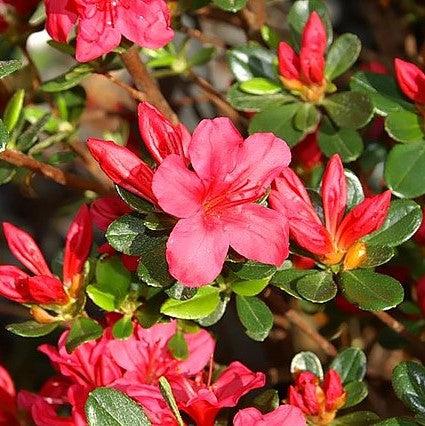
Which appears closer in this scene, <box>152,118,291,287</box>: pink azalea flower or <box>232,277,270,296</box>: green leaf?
<box>152,118,291,287</box>: pink azalea flower

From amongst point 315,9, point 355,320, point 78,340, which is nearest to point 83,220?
point 78,340

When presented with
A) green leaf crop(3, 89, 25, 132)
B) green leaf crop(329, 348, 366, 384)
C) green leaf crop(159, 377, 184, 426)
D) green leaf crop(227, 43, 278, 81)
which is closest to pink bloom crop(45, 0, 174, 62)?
green leaf crop(3, 89, 25, 132)

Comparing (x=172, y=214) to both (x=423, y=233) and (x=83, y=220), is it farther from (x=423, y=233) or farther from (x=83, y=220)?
(x=423, y=233)

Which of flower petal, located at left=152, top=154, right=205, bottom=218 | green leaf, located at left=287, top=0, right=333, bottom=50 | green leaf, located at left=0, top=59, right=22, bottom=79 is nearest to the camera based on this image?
flower petal, located at left=152, top=154, right=205, bottom=218

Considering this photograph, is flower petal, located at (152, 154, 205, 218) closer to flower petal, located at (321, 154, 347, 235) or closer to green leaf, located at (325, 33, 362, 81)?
flower petal, located at (321, 154, 347, 235)

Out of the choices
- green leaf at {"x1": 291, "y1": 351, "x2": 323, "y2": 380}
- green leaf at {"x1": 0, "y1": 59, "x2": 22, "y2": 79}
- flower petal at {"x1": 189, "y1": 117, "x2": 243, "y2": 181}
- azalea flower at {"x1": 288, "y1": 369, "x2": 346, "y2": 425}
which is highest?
green leaf at {"x1": 0, "y1": 59, "x2": 22, "y2": 79}

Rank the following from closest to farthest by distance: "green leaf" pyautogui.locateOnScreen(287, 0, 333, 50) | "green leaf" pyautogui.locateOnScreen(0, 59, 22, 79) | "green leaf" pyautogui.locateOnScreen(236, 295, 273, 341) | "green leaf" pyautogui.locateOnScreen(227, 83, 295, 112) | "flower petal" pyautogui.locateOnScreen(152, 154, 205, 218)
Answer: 1. "flower petal" pyautogui.locateOnScreen(152, 154, 205, 218)
2. "green leaf" pyautogui.locateOnScreen(0, 59, 22, 79)
3. "green leaf" pyautogui.locateOnScreen(236, 295, 273, 341)
4. "green leaf" pyautogui.locateOnScreen(227, 83, 295, 112)
5. "green leaf" pyautogui.locateOnScreen(287, 0, 333, 50)

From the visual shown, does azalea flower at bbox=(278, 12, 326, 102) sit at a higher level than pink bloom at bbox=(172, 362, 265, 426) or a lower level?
higher
